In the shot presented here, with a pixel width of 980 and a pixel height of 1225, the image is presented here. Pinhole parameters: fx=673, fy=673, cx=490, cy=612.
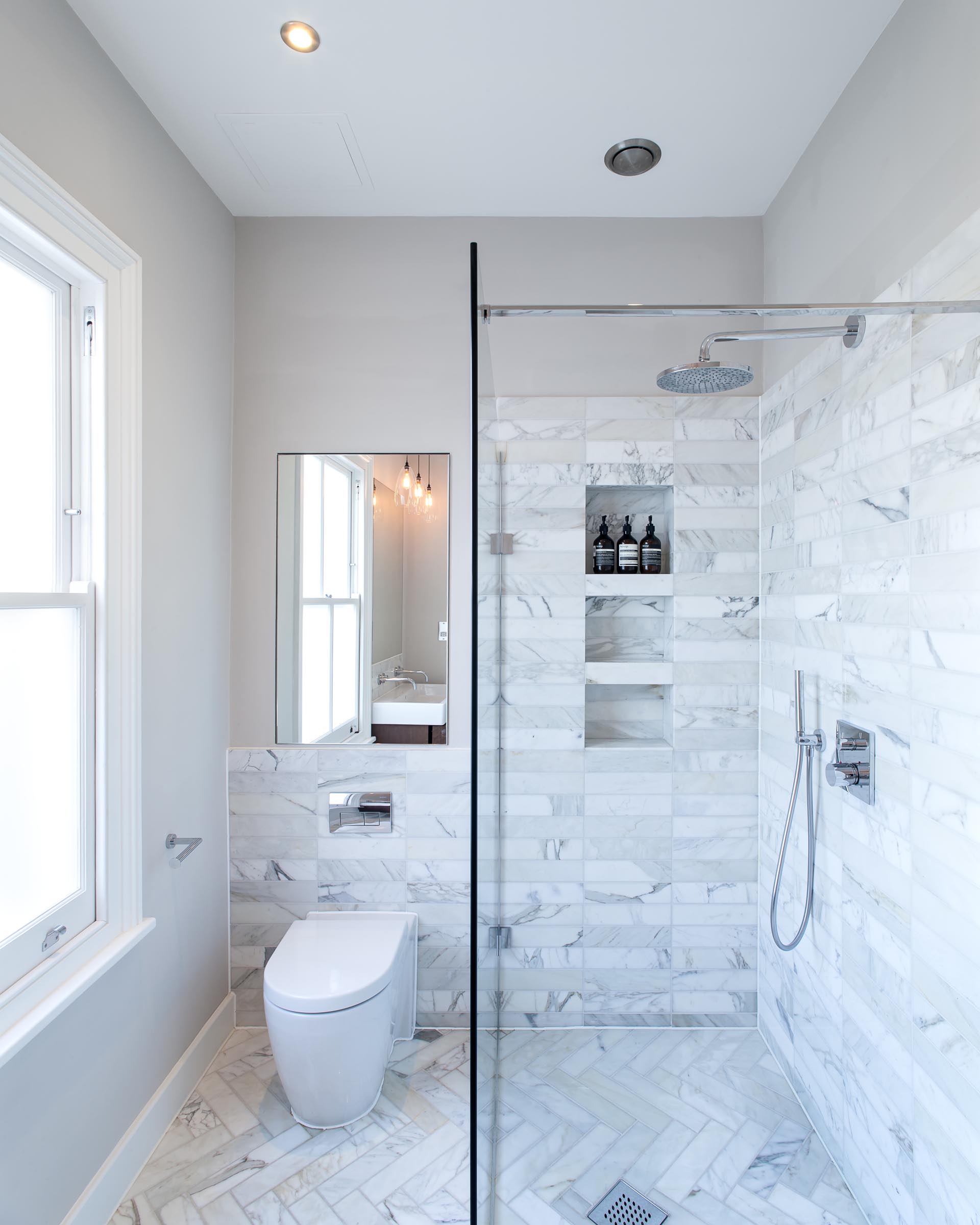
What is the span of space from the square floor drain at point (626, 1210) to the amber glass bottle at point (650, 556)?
1.55 m

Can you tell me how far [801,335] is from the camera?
141 centimetres

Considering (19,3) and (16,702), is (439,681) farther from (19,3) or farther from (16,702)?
(19,3)

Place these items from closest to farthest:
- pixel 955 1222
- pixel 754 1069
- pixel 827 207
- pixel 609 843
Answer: pixel 955 1222
pixel 827 207
pixel 754 1069
pixel 609 843

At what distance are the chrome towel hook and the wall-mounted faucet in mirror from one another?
438 millimetres

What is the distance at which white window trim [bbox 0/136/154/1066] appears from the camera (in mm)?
1354

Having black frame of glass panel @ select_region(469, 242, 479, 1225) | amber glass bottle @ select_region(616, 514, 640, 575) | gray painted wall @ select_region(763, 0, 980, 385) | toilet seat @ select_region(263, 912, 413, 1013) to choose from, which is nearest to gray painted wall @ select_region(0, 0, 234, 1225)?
toilet seat @ select_region(263, 912, 413, 1013)

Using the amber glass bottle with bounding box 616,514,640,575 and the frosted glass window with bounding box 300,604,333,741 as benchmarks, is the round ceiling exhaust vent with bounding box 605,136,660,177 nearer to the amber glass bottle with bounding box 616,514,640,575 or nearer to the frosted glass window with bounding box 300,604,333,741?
the amber glass bottle with bounding box 616,514,640,575

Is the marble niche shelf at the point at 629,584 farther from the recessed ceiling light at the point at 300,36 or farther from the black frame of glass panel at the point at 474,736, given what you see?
the recessed ceiling light at the point at 300,36

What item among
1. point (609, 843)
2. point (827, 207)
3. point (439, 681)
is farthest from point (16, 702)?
point (827, 207)

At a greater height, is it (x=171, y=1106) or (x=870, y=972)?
(x=870, y=972)

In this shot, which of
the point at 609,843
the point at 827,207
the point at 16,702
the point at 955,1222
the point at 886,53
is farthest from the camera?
the point at 609,843

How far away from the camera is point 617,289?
84.3 inches

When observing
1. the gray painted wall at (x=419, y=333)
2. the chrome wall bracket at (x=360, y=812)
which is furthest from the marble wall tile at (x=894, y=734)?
the chrome wall bracket at (x=360, y=812)

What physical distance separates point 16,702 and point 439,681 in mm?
1129
